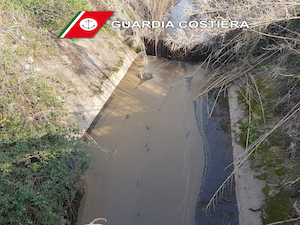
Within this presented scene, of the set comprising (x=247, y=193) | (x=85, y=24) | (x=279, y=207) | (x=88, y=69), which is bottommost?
(x=247, y=193)

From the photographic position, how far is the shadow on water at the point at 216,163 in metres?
4.52

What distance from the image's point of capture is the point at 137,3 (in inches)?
359

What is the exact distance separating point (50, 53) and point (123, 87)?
253cm

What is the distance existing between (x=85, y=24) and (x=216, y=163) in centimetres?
680

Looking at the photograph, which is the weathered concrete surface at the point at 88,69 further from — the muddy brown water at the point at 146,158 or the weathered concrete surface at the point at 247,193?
the weathered concrete surface at the point at 247,193

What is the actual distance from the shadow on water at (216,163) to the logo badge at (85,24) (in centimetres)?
467

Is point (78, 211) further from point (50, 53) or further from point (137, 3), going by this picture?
point (137, 3)

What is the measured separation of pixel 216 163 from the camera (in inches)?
216

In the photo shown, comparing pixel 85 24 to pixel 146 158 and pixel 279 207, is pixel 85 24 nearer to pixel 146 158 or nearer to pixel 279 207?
pixel 146 158

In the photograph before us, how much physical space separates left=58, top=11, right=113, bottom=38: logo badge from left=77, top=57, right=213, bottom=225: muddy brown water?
7.57 feet

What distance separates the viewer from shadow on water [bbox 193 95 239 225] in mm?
4516

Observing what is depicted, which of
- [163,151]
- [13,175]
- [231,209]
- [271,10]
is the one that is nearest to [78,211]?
[13,175]

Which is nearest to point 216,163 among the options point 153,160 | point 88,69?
point 153,160

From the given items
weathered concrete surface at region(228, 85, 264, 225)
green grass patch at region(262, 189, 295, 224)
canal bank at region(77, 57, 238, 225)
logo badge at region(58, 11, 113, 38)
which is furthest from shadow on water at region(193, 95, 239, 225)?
logo badge at region(58, 11, 113, 38)
